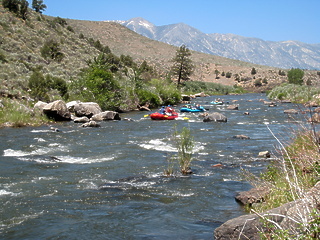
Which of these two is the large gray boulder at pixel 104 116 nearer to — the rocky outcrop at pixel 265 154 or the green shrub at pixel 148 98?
the green shrub at pixel 148 98

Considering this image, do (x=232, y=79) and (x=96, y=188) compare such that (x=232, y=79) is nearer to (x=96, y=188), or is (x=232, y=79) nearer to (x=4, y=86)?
(x=4, y=86)

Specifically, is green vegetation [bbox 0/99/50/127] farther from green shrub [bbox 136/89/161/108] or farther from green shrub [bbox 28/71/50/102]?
green shrub [bbox 136/89/161/108]

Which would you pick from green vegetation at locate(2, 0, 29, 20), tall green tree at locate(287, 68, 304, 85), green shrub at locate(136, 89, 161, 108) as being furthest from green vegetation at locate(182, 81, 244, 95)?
green vegetation at locate(2, 0, 29, 20)

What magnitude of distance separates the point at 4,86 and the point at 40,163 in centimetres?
1393

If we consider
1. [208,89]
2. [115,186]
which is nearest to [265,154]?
[115,186]

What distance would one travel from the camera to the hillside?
31.5m

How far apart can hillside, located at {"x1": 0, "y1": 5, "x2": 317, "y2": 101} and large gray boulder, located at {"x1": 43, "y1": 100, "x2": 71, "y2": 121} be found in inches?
118

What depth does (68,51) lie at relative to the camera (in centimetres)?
5128

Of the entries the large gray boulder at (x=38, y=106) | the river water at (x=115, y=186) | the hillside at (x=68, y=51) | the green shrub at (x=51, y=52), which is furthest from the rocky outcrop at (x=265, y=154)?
the green shrub at (x=51, y=52)

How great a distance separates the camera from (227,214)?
728 cm

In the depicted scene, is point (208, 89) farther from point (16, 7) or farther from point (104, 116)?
point (104, 116)

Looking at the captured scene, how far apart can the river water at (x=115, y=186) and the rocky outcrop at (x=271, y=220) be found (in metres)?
0.95

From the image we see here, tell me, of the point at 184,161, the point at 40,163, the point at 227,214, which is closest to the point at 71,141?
the point at 40,163

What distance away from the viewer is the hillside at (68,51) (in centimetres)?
3146
